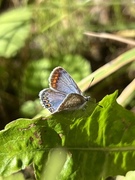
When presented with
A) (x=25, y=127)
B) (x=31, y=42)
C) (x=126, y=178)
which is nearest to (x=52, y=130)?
(x=25, y=127)

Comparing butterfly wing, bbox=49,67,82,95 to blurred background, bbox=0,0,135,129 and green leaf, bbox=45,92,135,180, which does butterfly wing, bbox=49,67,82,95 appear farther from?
blurred background, bbox=0,0,135,129

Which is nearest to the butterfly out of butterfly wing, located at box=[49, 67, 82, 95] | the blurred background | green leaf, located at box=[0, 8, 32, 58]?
butterfly wing, located at box=[49, 67, 82, 95]

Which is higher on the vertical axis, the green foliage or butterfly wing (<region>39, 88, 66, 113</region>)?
butterfly wing (<region>39, 88, 66, 113</region>)

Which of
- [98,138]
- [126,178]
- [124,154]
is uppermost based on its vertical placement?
[98,138]

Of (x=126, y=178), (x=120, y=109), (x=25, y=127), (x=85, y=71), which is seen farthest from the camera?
(x=85, y=71)

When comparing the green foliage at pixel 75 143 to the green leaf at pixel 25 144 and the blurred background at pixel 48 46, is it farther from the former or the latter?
the blurred background at pixel 48 46

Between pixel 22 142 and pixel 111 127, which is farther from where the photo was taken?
pixel 111 127

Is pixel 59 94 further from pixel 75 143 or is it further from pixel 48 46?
pixel 48 46

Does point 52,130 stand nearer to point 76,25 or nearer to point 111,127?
point 111,127
